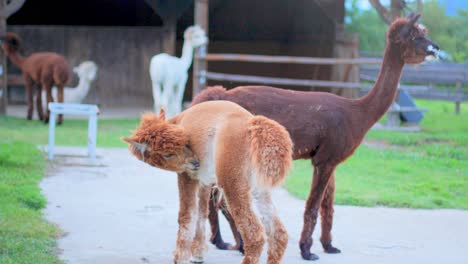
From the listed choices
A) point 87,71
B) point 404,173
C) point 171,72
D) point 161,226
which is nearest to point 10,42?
point 87,71

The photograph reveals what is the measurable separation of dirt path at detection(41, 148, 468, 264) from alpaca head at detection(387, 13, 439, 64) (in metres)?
1.66

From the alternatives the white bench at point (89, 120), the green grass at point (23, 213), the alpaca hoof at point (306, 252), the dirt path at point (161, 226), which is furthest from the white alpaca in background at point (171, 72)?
the alpaca hoof at point (306, 252)

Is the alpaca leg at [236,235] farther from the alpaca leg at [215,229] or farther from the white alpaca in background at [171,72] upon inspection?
the white alpaca in background at [171,72]

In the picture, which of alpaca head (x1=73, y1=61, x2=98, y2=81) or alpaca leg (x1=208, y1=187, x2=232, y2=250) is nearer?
alpaca leg (x1=208, y1=187, x2=232, y2=250)

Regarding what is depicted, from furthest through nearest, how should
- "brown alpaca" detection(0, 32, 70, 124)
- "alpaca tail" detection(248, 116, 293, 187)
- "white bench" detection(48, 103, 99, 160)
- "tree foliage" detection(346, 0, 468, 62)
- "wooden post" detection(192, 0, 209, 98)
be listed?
"tree foliage" detection(346, 0, 468, 62)
"wooden post" detection(192, 0, 209, 98)
"brown alpaca" detection(0, 32, 70, 124)
"white bench" detection(48, 103, 99, 160)
"alpaca tail" detection(248, 116, 293, 187)

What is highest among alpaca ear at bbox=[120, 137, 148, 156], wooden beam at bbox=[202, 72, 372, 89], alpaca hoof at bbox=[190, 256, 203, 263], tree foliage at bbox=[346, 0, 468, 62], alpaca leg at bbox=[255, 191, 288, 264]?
tree foliage at bbox=[346, 0, 468, 62]

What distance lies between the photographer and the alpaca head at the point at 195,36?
15297 mm

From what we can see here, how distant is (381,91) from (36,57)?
9.96 m

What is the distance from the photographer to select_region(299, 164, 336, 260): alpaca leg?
617 cm

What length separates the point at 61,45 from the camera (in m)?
19.5

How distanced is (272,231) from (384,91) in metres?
2.10

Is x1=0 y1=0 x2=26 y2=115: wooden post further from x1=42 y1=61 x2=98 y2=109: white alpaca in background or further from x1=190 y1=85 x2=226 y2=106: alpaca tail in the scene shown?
x1=190 y1=85 x2=226 y2=106: alpaca tail

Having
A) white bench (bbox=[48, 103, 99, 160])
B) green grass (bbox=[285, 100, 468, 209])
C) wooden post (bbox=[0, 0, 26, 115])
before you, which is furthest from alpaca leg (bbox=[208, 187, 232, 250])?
wooden post (bbox=[0, 0, 26, 115])

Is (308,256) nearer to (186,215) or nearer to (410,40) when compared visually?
(186,215)
